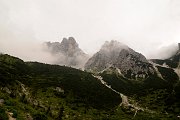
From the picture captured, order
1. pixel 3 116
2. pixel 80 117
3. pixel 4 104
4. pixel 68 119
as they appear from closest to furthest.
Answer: pixel 3 116 < pixel 4 104 < pixel 68 119 < pixel 80 117

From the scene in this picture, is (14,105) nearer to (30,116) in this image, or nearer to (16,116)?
(30,116)

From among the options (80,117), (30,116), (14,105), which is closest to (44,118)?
(30,116)

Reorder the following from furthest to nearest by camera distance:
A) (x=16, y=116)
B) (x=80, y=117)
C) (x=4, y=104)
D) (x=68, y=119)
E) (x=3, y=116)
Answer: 1. (x=80, y=117)
2. (x=68, y=119)
3. (x=4, y=104)
4. (x=16, y=116)
5. (x=3, y=116)

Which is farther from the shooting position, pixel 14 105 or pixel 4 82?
pixel 4 82

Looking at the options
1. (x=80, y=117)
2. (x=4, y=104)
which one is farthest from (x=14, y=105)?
(x=80, y=117)

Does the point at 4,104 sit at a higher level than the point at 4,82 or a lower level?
lower

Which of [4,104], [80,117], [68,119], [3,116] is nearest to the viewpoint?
[3,116]

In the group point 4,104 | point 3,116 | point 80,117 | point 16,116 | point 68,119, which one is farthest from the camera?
point 80,117

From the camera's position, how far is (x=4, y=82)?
178 meters

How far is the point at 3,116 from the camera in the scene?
21.6 m

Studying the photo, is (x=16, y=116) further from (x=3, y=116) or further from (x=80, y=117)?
(x=80, y=117)

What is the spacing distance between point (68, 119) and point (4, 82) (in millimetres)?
43682

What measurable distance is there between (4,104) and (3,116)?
5.04 meters

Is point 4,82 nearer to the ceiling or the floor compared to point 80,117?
nearer to the ceiling
